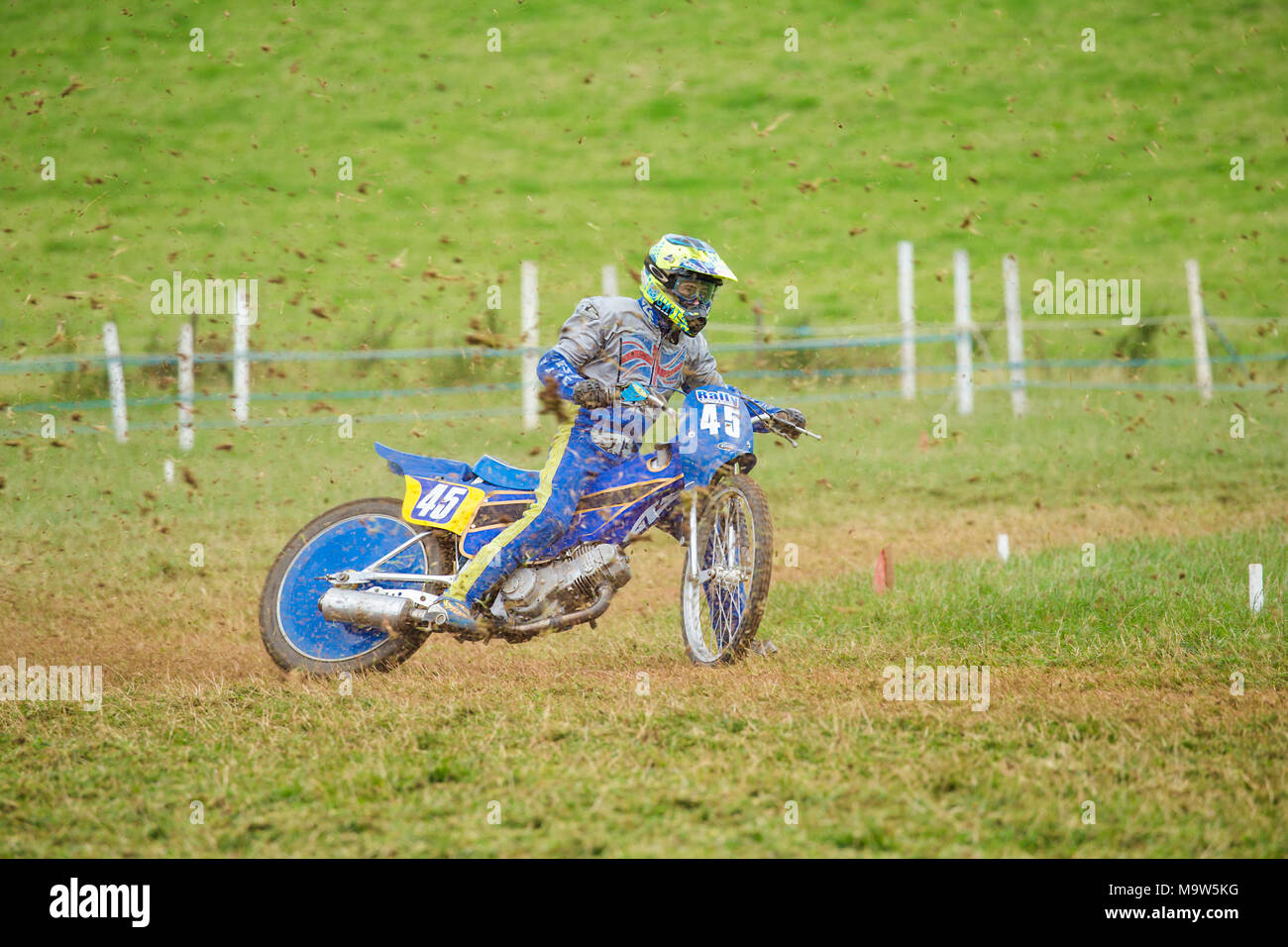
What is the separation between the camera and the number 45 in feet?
19.3

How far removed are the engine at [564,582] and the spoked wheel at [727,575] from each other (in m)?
0.45

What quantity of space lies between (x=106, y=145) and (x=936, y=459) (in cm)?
1934

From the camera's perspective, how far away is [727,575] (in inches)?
237

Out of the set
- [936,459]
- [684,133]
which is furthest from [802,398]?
[684,133]

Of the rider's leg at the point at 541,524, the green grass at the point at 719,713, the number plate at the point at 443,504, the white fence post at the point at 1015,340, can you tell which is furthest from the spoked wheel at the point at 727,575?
the white fence post at the point at 1015,340

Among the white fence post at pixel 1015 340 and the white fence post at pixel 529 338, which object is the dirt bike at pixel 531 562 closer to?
the white fence post at pixel 529 338

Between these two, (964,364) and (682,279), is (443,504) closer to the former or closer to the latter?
(682,279)

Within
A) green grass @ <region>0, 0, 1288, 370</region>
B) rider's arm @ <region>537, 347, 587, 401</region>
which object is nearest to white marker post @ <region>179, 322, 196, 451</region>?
green grass @ <region>0, 0, 1288, 370</region>

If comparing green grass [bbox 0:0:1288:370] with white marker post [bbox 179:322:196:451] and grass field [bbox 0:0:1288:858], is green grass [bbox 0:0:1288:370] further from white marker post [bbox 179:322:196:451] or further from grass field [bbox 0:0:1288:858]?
white marker post [bbox 179:322:196:451]

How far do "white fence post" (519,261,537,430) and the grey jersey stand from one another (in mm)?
7368

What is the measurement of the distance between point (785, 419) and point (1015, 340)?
1329 centimetres

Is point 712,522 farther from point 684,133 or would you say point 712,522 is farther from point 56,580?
point 684,133

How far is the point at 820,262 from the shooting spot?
24.8m

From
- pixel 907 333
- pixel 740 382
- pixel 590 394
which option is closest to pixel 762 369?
pixel 740 382
